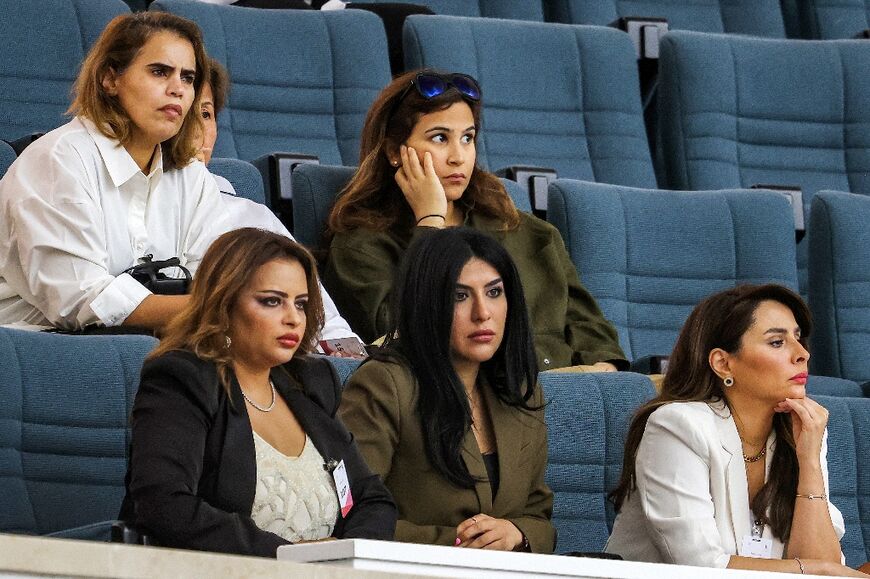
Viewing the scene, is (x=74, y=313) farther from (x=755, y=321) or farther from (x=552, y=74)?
(x=552, y=74)

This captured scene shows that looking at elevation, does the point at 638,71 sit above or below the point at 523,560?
above

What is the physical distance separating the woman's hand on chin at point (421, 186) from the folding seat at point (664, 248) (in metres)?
0.42

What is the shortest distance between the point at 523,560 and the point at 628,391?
1.05 meters

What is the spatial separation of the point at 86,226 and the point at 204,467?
0.63 m

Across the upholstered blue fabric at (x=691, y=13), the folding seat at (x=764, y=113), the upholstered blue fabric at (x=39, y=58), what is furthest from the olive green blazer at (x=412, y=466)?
the upholstered blue fabric at (x=691, y=13)

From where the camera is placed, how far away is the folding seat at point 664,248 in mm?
3186

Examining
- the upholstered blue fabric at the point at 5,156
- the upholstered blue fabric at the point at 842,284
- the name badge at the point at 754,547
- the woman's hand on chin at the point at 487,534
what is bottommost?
the name badge at the point at 754,547

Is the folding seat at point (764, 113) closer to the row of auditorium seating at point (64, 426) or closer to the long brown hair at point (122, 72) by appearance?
the long brown hair at point (122, 72)

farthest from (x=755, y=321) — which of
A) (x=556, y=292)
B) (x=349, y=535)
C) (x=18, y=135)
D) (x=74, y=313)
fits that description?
(x=18, y=135)

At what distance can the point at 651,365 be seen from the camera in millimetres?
2928

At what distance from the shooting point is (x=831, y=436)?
8.91ft

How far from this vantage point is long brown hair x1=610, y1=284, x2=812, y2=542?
92.2 inches

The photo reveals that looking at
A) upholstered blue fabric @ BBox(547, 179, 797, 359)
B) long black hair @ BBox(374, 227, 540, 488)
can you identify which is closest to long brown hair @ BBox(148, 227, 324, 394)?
A: long black hair @ BBox(374, 227, 540, 488)

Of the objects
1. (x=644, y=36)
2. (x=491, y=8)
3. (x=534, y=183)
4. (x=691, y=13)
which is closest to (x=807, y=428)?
(x=534, y=183)
